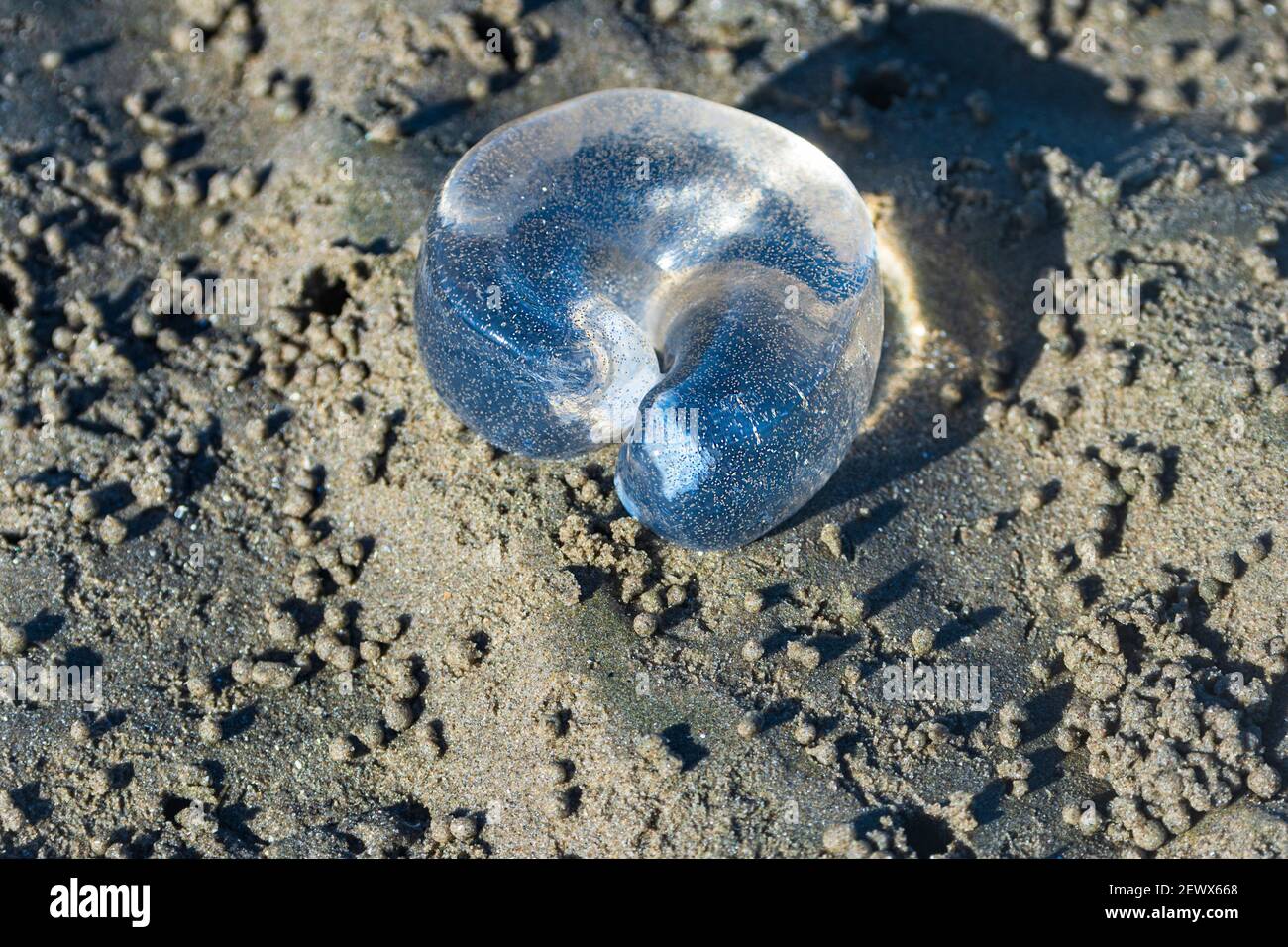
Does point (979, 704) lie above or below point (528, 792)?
above

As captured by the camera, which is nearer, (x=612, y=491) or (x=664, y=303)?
(x=612, y=491)

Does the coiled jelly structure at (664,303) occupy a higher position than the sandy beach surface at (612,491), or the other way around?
the coiled jelly structure at (664,303)

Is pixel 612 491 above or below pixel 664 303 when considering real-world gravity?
below

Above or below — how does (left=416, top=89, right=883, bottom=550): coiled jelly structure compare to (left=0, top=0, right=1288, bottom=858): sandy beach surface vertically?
above
